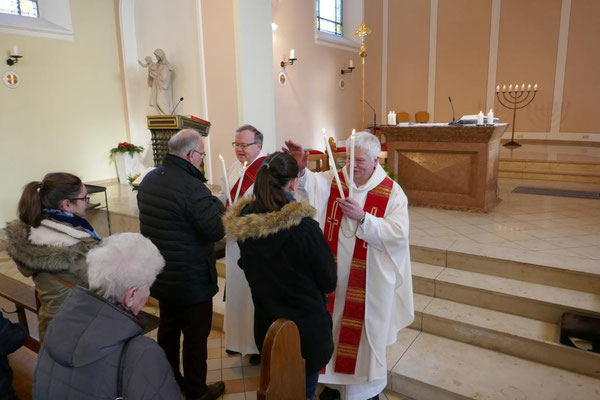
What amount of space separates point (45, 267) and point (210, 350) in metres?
1.78

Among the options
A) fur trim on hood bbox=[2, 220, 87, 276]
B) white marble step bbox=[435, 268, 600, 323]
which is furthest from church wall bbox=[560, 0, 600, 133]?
fur trim on hood bbox=[2, 220, 87, 276]

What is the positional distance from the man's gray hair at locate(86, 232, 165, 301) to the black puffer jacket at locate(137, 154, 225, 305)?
37.9 inches

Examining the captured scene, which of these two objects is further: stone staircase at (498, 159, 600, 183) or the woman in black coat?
stone staircase at (498, 159, 600, 183)

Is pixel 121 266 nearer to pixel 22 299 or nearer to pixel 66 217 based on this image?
pixel 66 217

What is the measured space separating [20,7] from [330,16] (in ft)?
24.0

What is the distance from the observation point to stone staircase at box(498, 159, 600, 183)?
7.29 metres

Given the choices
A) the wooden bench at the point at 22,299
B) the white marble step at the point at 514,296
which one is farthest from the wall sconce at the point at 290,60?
the wooden bench at the point at 22,299

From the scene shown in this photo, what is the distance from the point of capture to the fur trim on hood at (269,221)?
1721 millimetres

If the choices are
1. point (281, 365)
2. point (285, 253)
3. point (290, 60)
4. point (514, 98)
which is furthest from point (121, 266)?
point (514, 98)

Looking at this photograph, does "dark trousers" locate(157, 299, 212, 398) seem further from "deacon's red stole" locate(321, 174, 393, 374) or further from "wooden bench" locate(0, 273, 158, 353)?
"deacon's red stole" locate(321, 174, 393, 374)

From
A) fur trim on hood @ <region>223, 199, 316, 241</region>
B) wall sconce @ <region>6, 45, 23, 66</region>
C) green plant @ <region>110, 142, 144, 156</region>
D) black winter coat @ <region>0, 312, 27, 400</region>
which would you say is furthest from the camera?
green plant @ <region>110, 142, 144, 156</region>

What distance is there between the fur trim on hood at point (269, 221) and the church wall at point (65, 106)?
6872 millimetres

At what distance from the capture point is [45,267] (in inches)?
76.5

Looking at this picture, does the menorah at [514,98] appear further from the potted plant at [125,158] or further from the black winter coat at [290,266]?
the black winter coat at [290,266]
